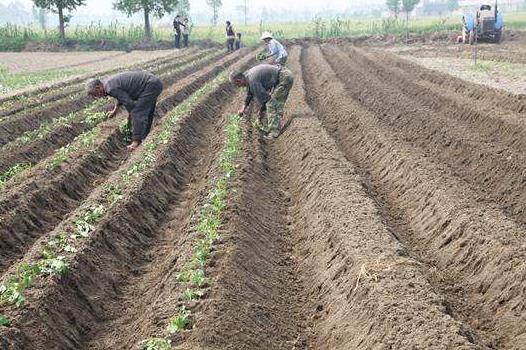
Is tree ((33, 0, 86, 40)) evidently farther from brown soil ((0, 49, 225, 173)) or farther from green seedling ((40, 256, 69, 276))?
green seedling ((40, 256, 69, 276))

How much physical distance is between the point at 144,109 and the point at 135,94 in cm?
32

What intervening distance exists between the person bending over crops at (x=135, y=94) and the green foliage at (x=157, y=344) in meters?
7.30

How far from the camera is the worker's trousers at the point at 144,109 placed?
12.6 metres

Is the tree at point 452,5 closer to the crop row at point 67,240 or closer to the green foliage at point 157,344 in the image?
the crop row at point 67,240

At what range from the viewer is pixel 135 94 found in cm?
1258

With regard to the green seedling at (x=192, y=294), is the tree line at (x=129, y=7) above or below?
above

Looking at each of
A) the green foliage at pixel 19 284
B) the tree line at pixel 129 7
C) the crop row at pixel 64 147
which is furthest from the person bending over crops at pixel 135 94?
the tree line at pixel 129 7

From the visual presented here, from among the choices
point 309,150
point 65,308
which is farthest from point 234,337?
point 309,150

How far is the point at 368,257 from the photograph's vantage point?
684 centimetres

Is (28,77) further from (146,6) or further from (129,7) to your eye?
(146,6)

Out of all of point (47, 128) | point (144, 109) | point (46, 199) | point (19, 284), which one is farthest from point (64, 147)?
point (19, 284)

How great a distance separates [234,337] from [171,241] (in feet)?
10.5

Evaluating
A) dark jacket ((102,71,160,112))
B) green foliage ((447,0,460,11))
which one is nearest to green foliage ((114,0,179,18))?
dark jacket ((102,71,160,112))

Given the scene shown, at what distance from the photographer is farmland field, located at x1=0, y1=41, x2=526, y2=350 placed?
232 inches
